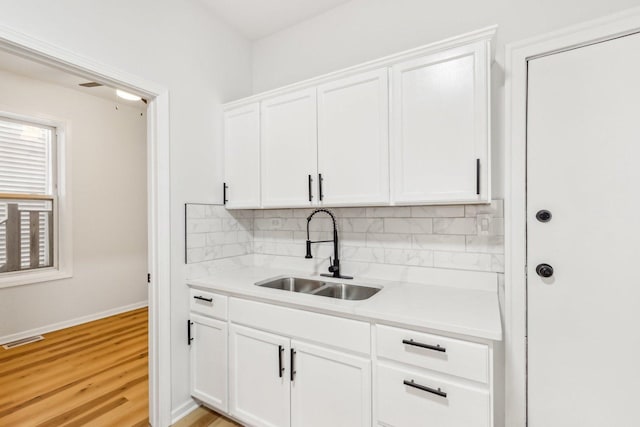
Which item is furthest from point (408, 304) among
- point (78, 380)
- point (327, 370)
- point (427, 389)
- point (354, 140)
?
point (78, 380)

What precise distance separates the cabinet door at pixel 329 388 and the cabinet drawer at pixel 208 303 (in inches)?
22.0

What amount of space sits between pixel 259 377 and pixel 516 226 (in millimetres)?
1661

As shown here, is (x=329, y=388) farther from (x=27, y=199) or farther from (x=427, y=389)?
(x=27, y=199)

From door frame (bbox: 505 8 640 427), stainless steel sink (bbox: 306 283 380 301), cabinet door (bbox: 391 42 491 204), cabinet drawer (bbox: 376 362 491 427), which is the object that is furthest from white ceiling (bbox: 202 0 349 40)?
cabinet drawer (bbox: 376 362 491 427)

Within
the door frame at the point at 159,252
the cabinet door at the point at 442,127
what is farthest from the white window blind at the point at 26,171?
the cabinet door at the point at 442,127

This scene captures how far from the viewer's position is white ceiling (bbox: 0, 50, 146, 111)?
2896 millimetres

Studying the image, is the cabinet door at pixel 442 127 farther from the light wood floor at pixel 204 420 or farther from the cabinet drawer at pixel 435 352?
the light wood floor at pixel 204 420

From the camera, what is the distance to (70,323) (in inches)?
140

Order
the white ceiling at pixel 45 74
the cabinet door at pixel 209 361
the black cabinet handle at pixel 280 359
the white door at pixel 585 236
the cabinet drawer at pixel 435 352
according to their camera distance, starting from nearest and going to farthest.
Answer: the cabinet drawer at pixel 435 352
the white door at pixel 585 236
the black cabinet handle at pixel 280 359
the cabinet door at pixel 209 361
the white ceiling at pixel 45 74

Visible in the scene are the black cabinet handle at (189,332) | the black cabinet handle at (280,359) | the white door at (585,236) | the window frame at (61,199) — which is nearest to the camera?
the white door at (585,236)

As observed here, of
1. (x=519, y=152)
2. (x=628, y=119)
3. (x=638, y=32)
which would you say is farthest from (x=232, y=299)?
(x=638, y=32)

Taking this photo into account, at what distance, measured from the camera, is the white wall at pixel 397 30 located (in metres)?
1.61

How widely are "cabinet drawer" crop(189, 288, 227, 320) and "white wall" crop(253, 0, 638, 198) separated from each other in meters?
1.74

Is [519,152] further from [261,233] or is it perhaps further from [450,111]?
[261,233]
